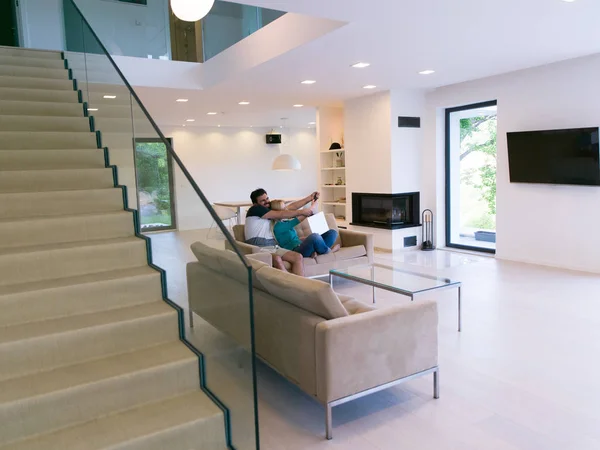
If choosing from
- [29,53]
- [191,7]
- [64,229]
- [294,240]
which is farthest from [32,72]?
[294,240]

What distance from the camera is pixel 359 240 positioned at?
21.0 feet

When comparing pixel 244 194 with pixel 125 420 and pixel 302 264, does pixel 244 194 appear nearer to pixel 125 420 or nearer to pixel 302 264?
pixel 302 264

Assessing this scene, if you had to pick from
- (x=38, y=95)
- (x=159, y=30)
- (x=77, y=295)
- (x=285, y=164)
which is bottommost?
(x=77, y=295)

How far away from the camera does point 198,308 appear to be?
2.88 m

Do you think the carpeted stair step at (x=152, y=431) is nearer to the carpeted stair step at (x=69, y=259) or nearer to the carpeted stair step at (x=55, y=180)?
the carpeted stair step at (x=69, y=259)

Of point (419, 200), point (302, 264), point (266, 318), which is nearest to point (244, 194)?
point (419, 200)

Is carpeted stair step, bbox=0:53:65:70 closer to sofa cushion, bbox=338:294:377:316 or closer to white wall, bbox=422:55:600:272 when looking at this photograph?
sofa cushion, bbox=338:294:377:316

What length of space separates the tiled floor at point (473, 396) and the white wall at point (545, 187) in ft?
6.57

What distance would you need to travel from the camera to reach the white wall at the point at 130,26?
7105 millimetres

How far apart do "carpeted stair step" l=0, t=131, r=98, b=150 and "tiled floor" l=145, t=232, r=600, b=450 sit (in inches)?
62.9

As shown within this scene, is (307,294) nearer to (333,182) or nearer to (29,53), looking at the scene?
(29,53)

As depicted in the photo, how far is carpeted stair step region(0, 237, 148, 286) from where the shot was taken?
312cm

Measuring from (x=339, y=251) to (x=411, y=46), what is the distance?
99.4 inches

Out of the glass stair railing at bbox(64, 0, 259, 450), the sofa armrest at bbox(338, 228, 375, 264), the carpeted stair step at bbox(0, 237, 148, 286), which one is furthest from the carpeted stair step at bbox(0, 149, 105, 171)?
the sofa armrest at bbox(338, 228, 375, 264)
